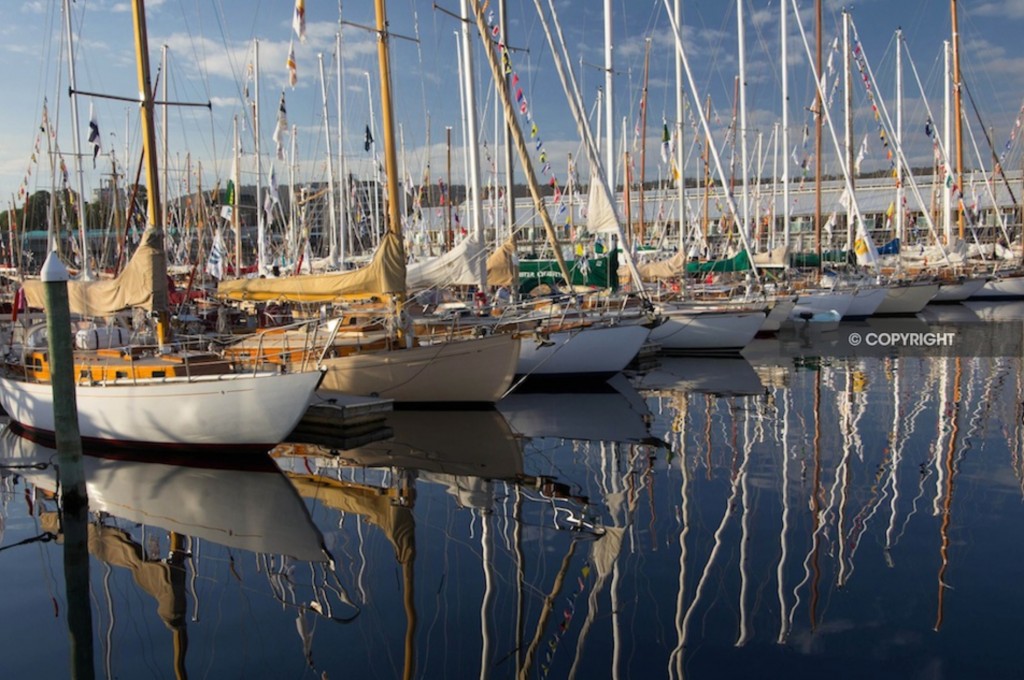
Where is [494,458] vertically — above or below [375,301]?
below

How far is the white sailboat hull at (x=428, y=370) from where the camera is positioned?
19.4 metres

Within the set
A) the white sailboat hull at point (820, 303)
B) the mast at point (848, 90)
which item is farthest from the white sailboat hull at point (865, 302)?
the mast at point (848, 90)

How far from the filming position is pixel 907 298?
42469mm

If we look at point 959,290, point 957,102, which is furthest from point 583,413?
point 957,102

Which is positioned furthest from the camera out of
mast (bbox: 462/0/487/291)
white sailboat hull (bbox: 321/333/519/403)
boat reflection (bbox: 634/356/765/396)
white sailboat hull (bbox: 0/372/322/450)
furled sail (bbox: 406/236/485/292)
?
boat reflection (bbox: 634/356/765/396)

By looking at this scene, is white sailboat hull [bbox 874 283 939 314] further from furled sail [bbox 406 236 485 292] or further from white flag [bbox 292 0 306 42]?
white flag [bbox 292 0 306 42]

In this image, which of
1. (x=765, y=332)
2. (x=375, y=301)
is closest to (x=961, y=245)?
(x=765, y=332)

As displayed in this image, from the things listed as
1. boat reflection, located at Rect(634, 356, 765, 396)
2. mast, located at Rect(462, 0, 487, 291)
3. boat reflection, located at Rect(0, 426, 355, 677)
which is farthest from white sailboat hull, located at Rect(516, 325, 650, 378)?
boat reflection, located at Rect(0, 426, 355, 677)

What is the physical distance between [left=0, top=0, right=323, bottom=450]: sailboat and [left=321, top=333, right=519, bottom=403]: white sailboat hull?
10.6ft

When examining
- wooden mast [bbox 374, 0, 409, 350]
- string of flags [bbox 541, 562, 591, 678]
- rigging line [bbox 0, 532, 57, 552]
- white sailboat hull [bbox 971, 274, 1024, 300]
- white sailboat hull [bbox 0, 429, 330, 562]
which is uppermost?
wooden mast [bbox 374, 0, 409, 350]

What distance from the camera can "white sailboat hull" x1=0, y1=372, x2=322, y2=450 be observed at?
49.8 feet

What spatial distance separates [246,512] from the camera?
504 inches

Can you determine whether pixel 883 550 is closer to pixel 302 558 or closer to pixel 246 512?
pixel 302 558

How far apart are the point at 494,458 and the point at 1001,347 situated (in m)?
22.0
